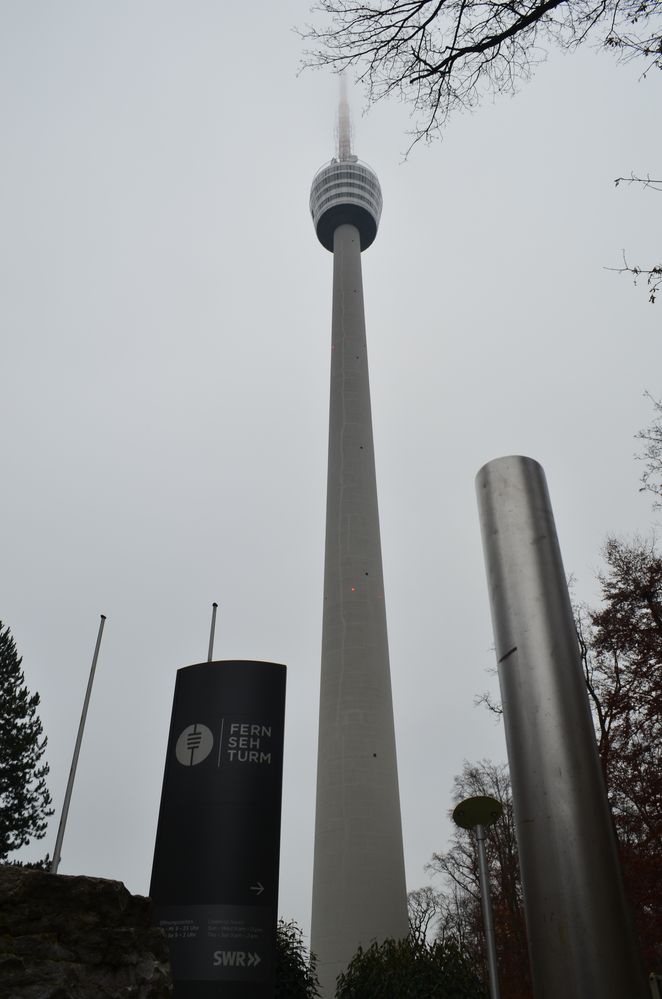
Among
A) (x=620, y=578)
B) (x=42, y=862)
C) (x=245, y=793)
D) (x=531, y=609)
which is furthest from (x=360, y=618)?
(x=531, y=609)

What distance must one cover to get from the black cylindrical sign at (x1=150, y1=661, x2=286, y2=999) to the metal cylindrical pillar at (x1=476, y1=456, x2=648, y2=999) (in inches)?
122

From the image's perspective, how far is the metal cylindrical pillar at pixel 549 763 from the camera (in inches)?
227

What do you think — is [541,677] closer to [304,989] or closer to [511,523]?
[511,523]

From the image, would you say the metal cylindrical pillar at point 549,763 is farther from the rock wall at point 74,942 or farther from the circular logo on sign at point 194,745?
the circular logo on sign at point 194,745

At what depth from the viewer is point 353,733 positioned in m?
23.7

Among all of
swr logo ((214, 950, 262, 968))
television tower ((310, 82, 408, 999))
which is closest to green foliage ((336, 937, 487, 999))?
television tower ((310, 82, 408, 999))

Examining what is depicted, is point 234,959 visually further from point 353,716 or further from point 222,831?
point 353,716

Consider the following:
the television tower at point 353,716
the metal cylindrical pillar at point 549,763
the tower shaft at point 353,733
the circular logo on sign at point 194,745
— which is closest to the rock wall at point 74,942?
the circular logo on sign at point 194,745

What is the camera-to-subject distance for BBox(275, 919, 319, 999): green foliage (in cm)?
1274

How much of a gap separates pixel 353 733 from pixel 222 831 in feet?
52.3

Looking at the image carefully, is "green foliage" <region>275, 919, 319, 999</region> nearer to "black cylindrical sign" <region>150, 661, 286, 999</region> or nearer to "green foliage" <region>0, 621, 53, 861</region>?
"black cylindrical sign" <region>150, 661, 286, 999</region>

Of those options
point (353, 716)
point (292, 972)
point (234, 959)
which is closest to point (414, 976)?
point (292, 972)

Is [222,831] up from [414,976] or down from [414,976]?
up

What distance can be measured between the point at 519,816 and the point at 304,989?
8.75 m
